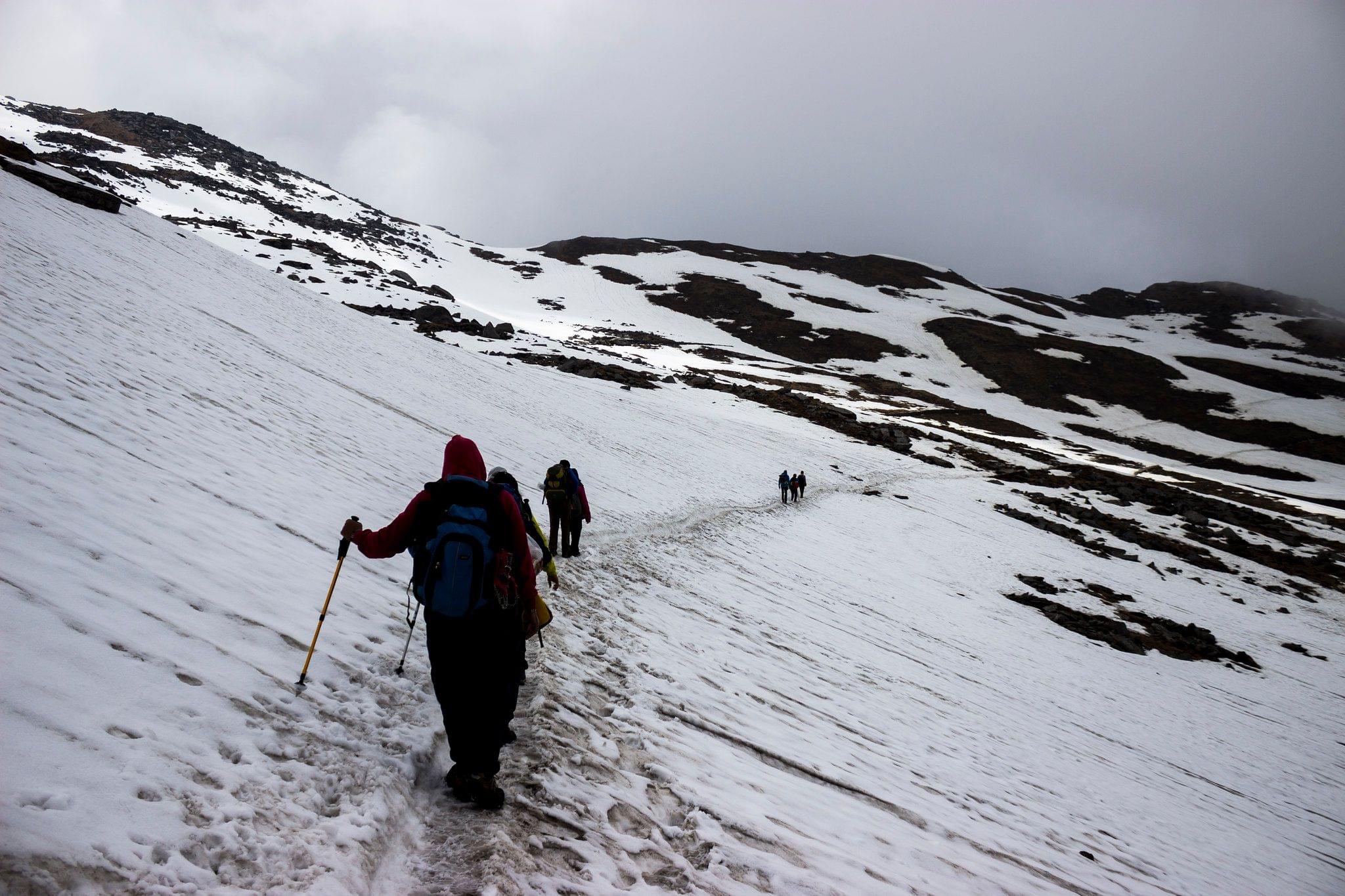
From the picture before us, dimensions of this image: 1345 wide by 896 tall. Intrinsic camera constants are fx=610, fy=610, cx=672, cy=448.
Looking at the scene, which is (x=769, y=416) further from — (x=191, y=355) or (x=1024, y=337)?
(x=1024, y=337)

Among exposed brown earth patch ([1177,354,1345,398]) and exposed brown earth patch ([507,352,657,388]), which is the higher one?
exposed brown earth patch ([1177,354,1345,398])

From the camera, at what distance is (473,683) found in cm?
385

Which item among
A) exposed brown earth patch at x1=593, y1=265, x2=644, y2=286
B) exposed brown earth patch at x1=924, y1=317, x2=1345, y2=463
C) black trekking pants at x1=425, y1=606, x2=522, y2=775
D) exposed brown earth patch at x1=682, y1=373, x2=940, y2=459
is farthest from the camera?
exposed brown earth patch at x1=593, y1=265, x2=644, y2=286

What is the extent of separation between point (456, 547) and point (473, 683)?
0.90 m

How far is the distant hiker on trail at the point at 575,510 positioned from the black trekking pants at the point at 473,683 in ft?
19.9

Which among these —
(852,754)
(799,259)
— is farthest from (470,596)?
(799,259)

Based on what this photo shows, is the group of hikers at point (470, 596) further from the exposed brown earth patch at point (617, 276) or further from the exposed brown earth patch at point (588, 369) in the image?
the exposed brown earth patch at point (617, 276)

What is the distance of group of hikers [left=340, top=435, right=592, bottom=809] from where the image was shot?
3.71 metres

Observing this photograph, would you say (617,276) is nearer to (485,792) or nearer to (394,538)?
(394,538)

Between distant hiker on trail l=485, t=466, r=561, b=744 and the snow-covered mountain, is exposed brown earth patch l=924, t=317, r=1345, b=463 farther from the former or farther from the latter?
distant hiker on trail l=485, t=466, r=561, b=744

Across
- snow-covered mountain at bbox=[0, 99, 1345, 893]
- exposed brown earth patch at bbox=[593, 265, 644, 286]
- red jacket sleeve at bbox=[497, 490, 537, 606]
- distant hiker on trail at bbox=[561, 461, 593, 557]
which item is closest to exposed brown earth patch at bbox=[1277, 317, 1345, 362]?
snow-covered mountain at bbox=[0, 99, 1345, 893]

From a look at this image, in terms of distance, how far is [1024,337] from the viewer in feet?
286

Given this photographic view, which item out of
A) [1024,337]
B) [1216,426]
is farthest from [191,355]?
[1024,337]

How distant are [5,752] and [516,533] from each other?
2365 mm
